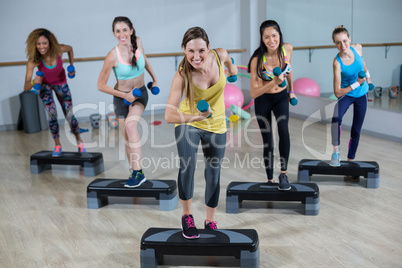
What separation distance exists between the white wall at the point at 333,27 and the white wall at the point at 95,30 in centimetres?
104

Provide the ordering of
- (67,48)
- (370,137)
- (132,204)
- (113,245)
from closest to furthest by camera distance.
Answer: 1. (113,245)
2. (132,204)
3. (67,48)
4. (370,137)

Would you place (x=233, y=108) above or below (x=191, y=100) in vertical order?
below

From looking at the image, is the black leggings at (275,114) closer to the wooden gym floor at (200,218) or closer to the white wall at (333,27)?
the wooden gym floor at (200,218)

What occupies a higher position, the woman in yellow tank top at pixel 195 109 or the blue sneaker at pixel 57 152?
the woman in yellow tank top at pixel 195 109

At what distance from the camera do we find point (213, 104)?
2.70 m

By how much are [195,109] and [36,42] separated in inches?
97.6

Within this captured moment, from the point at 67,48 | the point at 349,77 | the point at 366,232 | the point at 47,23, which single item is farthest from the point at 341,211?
the point at 47,23

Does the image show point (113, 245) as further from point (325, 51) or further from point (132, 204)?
point (325, 51)

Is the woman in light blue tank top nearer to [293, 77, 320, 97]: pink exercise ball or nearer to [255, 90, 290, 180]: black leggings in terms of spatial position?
[255, 90, 290, 180]: black leggings

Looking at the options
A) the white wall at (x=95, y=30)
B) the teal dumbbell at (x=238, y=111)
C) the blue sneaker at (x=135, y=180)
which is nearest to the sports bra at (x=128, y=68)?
the blue sneaker at (x=135, y=180)

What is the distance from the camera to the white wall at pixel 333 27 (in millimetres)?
5891

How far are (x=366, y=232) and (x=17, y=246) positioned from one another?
2.30 meters

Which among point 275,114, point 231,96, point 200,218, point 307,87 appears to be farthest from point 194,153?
point 307,87

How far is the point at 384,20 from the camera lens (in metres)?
5.86
